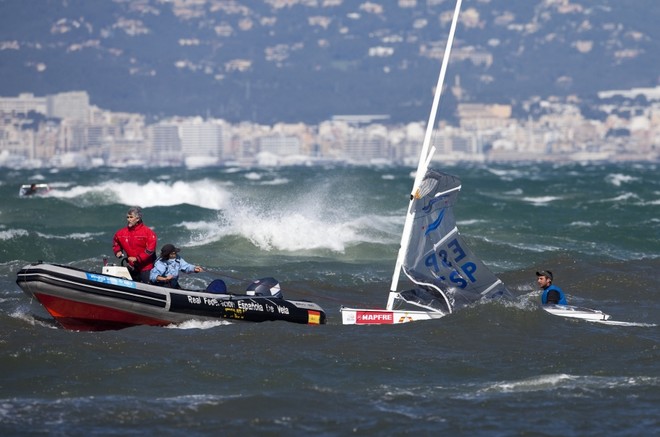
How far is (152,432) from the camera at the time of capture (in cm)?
1262

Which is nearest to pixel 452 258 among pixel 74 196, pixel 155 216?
pixel 155 216

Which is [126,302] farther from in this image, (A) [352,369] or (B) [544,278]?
(B) [544,278]

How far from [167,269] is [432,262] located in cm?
321

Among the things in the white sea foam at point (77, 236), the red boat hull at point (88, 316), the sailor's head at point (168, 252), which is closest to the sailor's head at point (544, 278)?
the sailor's head at point (168, 252)

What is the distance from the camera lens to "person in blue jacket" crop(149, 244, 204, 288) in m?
17.3

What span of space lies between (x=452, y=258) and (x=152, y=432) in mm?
6261

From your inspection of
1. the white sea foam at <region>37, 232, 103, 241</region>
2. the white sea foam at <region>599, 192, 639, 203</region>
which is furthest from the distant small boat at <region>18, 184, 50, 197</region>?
the white sea foam at <region>599, 192, 639, 203</region>

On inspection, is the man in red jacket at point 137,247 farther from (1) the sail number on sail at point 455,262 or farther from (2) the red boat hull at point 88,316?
(1) the sail number on sail at point 455,262

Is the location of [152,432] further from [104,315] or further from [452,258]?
[452,258]

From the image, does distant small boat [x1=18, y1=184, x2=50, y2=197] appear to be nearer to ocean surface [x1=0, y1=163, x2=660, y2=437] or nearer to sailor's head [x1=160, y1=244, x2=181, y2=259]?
ocean surface [x1=0, y1=163, x2=660, y2=437]

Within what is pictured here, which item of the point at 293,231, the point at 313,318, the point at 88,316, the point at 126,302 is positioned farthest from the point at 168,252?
the point at 293,231

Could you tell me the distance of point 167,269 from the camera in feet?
57.3

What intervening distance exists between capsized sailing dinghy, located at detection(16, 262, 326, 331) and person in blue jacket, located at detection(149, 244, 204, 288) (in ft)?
0.95

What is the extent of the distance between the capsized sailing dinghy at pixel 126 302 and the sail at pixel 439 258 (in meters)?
1.32
